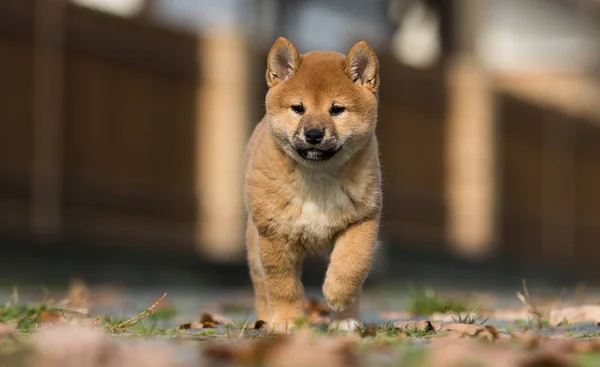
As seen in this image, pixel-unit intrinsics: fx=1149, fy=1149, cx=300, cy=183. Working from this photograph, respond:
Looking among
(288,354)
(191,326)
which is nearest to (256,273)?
(191,326)

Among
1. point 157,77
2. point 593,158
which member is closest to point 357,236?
point 157,77

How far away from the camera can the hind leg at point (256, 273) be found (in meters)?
5.11

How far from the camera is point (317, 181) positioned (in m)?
4.61

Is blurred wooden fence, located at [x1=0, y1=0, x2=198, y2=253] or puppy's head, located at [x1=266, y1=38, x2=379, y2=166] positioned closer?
puppy's head, located at [x1=266, y1=38, x2=379, y2=166]

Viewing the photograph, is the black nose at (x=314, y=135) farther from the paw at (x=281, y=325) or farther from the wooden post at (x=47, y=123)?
the wooden post at (x=47, y=123)

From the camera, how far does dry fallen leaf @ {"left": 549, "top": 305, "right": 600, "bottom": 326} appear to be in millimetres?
5624

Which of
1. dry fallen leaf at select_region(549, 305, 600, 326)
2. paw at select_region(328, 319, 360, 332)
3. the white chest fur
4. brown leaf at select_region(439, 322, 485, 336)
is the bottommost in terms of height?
dry fallen leaf at select_region(549, 305, 600, 326)

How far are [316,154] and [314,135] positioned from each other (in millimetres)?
90

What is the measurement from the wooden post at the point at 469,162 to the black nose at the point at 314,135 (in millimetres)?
13356

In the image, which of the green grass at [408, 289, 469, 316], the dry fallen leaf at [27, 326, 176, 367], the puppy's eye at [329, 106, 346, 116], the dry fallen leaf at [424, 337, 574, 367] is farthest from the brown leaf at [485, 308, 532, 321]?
the dry fallen leaf at [27, 326, 176, 367]

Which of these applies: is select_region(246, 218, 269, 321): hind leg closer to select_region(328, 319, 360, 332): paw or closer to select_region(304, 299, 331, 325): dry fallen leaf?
select_region(304, 299, 331, 325): dry fallen leaf

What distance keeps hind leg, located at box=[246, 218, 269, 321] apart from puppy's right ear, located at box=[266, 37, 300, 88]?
0.67 m

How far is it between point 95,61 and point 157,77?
0.97m

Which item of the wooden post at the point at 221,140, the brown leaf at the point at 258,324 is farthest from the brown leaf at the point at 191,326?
the wooden post at the point at 221,140
